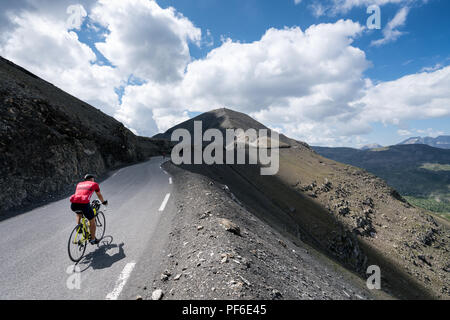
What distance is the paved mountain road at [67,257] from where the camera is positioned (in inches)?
184

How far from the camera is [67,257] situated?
20.0 ft

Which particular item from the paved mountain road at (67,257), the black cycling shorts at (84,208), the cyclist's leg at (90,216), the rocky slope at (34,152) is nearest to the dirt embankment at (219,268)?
the paved mountain road at (67,257)

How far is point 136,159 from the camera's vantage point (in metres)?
42.4

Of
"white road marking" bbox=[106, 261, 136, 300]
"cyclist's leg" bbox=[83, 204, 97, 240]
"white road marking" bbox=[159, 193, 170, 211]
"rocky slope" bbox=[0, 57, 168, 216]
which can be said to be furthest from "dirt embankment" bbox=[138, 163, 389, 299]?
"rocky slope" bbox=[0, 57, 168, 216]

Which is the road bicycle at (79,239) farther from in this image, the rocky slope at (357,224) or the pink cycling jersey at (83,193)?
the rocky slope at (357,224)

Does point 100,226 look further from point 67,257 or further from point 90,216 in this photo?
point 67,257

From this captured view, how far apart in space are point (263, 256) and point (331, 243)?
133 ft

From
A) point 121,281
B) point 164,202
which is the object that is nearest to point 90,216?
point 121,281

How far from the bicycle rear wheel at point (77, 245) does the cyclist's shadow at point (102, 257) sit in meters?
0.19

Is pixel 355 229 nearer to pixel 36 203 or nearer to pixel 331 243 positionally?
pixel 331 243

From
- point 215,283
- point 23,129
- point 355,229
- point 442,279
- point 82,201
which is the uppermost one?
point 23,129

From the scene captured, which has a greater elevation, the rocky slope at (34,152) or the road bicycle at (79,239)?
the rocky slope at (34,152)
